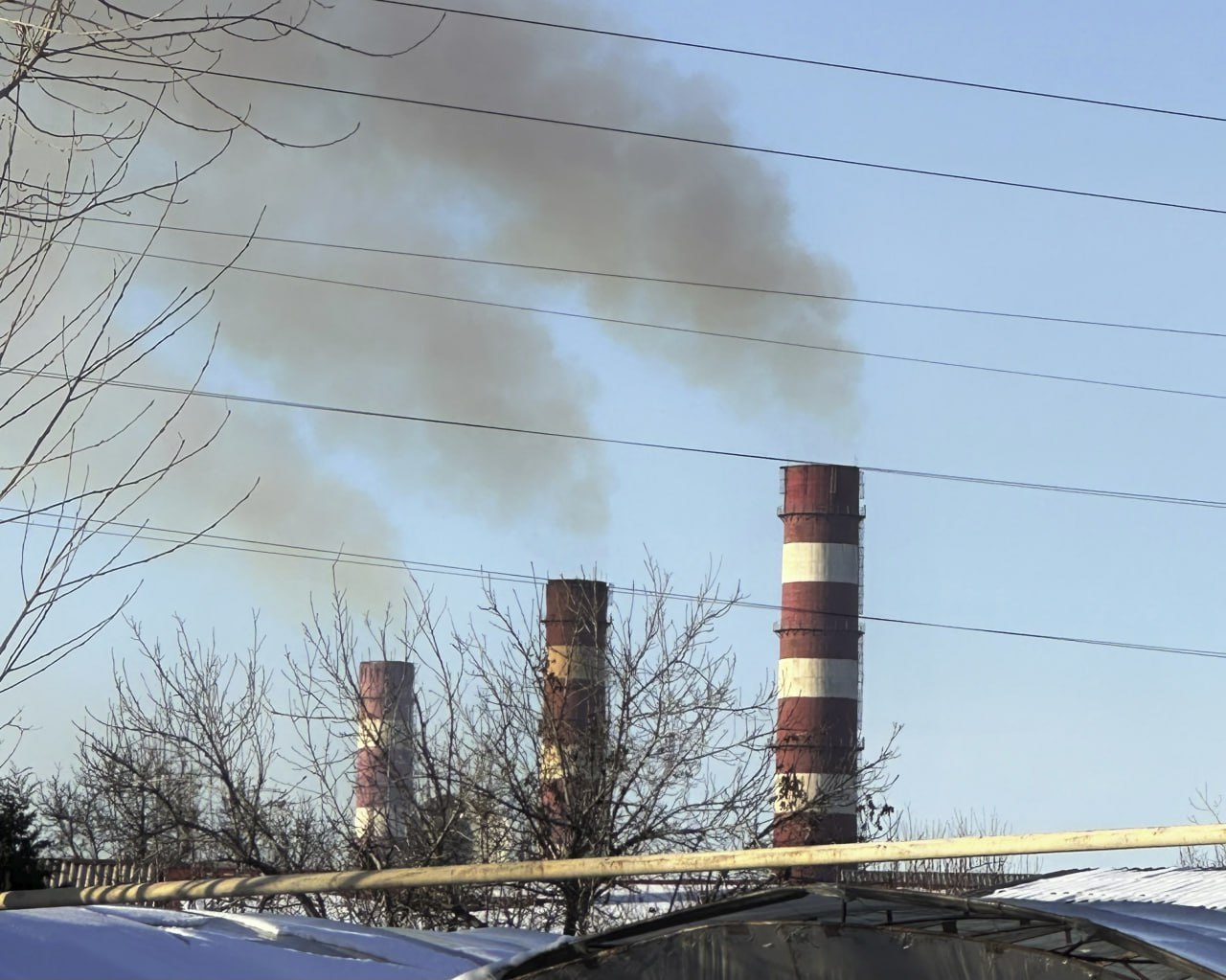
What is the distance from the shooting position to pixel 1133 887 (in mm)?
12086

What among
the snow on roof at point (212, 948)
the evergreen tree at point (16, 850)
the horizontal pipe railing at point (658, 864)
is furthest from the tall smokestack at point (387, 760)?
the horizontal pipe railing at point (658, 864)

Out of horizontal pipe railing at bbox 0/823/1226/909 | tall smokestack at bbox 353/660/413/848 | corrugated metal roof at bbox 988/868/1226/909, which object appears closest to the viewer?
horizontal pipe railing at bbox 0/823/1226/909

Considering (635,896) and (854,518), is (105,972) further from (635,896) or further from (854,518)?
→ (854,518)

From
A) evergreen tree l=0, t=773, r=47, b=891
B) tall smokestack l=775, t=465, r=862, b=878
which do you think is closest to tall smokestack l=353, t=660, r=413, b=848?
evergreen tree l=0, t=773, r=47, b=891

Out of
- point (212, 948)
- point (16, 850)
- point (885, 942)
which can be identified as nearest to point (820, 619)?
point (16, 850)

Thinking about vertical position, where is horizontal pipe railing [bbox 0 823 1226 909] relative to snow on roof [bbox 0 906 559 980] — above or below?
above

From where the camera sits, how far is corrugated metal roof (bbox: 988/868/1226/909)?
11234 millimetres

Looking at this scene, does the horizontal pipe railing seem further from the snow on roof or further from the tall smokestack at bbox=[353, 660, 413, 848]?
the tall smokestack at bbox=[353, 660, 413, 848]

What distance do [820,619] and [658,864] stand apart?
1171 inches

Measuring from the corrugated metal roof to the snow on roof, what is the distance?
18.2 ft

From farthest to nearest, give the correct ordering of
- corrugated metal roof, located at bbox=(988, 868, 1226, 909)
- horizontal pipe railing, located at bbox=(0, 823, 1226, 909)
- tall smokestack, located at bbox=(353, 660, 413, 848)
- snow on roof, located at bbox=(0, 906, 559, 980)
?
tall smokestack, located at bbox=(353, 660, 413, 848) < corrugated metal roof, located at bbox=(988, 868, 1226, 909) < snow on roof, located at bbox=(0, 906, 559, 980) < horizontal pipe railing, located at bbox=(0, 823, 1226, 909)

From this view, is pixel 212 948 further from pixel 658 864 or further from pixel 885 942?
pixel 885 942

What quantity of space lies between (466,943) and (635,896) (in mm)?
9596

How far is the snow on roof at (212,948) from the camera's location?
490 cm
